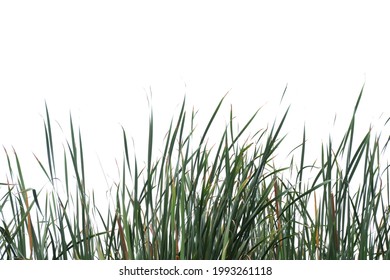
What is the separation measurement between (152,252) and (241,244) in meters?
0.23

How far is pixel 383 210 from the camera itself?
71.7 inches

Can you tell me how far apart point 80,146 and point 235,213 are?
Result: 429 millimetres

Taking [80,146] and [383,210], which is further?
[383,210]

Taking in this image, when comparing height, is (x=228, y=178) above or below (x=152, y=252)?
above

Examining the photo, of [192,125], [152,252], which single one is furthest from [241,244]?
[192,125]
